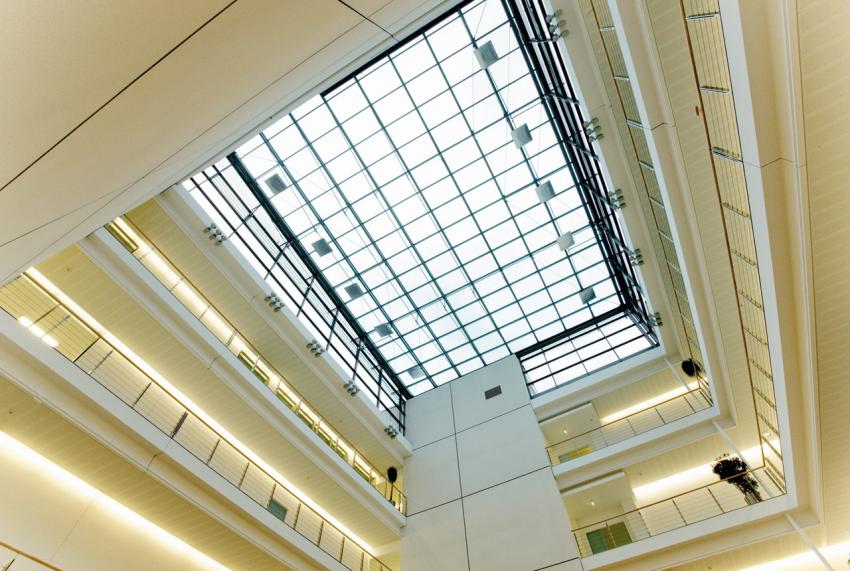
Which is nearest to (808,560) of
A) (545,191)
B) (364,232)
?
(545,191)

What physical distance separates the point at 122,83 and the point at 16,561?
13.5m

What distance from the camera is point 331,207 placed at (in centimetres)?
2250

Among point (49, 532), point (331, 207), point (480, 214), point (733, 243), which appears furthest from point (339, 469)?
point (733, 243)

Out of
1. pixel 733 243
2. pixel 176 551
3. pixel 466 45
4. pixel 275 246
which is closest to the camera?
pixel 733 243

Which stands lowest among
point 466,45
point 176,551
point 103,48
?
point 103,48

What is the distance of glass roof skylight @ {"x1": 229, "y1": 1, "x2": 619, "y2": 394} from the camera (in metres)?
19.7

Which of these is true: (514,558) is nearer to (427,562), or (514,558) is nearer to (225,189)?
(427,562)

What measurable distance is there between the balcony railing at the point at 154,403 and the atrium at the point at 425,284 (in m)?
0.11

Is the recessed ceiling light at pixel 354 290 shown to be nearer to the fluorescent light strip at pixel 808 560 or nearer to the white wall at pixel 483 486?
the white wall at pixel 483 486

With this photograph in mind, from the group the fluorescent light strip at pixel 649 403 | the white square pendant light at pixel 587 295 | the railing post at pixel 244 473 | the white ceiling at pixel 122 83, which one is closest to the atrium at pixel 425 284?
the white ceiling at pixel 122 83

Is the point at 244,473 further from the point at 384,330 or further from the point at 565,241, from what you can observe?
the point at 565,241

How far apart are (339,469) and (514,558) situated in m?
7.40

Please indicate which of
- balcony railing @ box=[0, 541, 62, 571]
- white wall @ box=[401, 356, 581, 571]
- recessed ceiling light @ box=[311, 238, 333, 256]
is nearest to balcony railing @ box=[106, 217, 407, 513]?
white wall @ box=[401, 356, 581, 571]

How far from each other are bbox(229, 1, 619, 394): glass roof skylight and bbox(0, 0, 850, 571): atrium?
138 mm
